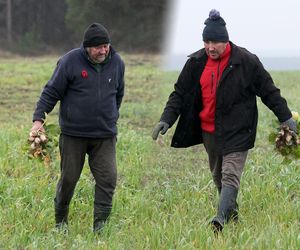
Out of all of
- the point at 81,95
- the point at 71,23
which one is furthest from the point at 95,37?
the point at 71,23

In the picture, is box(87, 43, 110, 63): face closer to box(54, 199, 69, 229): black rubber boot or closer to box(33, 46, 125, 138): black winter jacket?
box(33, 46, 125, 138): black winter jacket

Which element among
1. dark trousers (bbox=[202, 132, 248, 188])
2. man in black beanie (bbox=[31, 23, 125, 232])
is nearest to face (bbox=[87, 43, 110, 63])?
man in black beanie (bbox=[31, 23, 125, 232])

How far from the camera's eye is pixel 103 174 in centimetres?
418

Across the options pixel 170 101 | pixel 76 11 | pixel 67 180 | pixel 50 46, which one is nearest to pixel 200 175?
pixel 170 101

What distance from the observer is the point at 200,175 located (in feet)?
18.7

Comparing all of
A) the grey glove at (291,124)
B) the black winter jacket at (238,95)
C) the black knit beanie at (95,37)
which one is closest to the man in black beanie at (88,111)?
the black knit beanie at (95,37)

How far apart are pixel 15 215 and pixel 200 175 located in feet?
6.48

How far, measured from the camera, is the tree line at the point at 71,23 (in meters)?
27.5

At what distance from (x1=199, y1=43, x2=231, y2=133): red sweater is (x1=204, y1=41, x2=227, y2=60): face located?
0.05 meters

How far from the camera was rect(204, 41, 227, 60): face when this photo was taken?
160 inches

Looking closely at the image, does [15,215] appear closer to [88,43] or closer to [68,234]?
[68,234]

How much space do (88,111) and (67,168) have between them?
0.43m

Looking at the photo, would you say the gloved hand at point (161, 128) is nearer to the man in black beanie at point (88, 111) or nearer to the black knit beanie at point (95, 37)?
the man in black beanie at point (88, 111)

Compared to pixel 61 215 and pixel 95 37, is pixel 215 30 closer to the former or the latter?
pixel 95 37
